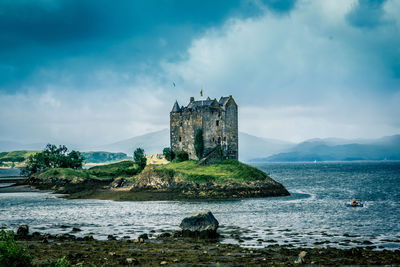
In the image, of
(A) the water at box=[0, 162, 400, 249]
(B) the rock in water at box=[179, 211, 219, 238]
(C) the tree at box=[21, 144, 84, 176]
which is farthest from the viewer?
(C) the tree at box=[21, 144, 84, 176]

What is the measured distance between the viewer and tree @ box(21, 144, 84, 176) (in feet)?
450

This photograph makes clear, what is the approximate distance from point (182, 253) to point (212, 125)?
64030 millimetres

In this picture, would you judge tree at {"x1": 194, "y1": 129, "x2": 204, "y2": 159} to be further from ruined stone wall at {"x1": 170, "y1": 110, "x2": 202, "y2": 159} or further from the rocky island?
the rocky island

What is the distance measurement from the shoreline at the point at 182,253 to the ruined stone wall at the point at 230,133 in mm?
58555

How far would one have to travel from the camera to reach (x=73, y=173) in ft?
355

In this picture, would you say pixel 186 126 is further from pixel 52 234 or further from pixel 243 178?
pixel 52 234

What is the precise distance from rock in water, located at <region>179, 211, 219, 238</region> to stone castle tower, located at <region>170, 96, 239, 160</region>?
54.0m

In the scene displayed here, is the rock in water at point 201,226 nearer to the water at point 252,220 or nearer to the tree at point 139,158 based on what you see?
the water at point 252,220

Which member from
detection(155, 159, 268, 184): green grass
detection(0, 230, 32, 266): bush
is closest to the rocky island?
detection(155, 159, 268, 184): green grass

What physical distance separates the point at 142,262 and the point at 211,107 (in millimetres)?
67611

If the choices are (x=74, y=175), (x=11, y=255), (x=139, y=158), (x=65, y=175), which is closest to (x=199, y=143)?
(x=139, y=158)

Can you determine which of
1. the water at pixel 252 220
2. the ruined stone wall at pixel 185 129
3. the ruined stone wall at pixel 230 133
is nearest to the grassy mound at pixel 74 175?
the ruined stone wall at pixel 185 129

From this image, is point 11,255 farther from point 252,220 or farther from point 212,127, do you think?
point 212,127

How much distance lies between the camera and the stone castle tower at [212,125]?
87.8 metres
